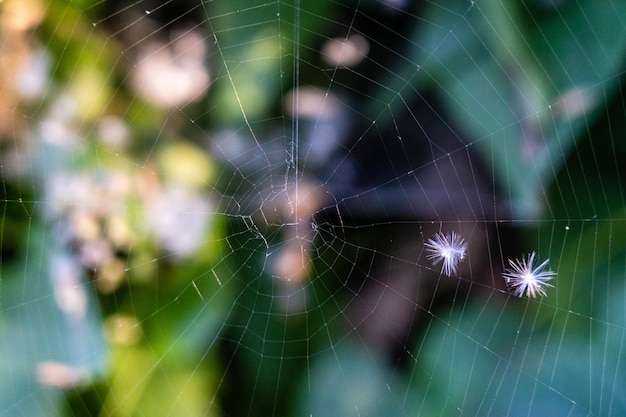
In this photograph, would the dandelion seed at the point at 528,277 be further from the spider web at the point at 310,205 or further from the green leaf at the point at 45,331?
the green leaf at the point at 45,331

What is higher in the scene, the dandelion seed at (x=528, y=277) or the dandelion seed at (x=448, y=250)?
the dandelion seed at (x=528, y=277)

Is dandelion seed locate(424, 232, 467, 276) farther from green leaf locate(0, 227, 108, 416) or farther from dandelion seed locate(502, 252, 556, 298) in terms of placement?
green leaf locate(0, 227, 108, 416)

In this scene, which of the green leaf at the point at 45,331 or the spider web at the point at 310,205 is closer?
the spider web at the point at 310,205

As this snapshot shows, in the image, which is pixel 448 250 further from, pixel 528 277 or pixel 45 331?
pixel 45 331

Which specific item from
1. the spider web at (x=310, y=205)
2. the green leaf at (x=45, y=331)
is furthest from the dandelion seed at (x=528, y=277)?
the green leaf at (x=45, y=331)

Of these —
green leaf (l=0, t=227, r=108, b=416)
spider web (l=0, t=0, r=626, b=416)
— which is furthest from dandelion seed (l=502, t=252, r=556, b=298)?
green leaf (l=0, t=227, r=108, b=416)

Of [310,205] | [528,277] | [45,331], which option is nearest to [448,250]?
[528,277]

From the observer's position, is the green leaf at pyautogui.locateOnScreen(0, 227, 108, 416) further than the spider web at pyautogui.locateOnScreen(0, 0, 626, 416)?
Yes
